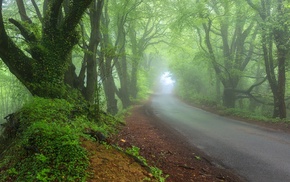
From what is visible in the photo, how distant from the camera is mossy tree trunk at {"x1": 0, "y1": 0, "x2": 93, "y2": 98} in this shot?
323 inches

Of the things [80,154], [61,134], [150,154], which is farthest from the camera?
[150,154]

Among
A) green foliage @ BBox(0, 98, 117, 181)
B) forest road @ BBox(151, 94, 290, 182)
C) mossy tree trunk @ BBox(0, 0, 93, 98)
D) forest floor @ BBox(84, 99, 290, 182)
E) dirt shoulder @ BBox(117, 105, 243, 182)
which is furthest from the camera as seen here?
mossy tree trunk @ BBox(0, 0, 93, 98)

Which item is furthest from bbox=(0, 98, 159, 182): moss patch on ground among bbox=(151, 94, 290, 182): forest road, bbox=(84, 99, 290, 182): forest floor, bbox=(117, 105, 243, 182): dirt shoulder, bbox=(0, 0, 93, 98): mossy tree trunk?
bbox=(151, 94, 290, 182): forest road

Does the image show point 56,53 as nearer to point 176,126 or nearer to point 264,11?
point 176,126

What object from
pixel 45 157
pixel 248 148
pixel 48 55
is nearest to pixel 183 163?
pixel 248 148

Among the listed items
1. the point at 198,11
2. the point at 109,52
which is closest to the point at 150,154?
the point at 109,52

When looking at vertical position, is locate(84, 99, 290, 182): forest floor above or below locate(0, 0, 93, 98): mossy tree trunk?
below

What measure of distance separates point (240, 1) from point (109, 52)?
13.4 meters

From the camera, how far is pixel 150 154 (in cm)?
702

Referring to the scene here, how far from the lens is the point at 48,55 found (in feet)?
27.5

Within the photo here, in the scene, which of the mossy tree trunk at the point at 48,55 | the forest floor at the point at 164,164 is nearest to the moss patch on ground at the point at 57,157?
the forest floor at the point at 164,164

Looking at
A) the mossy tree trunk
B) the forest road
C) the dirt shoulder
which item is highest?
the mossy tree trunk

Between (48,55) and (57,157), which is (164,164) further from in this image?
(48,55)

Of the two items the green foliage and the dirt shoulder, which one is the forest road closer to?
the dirt shoulder
